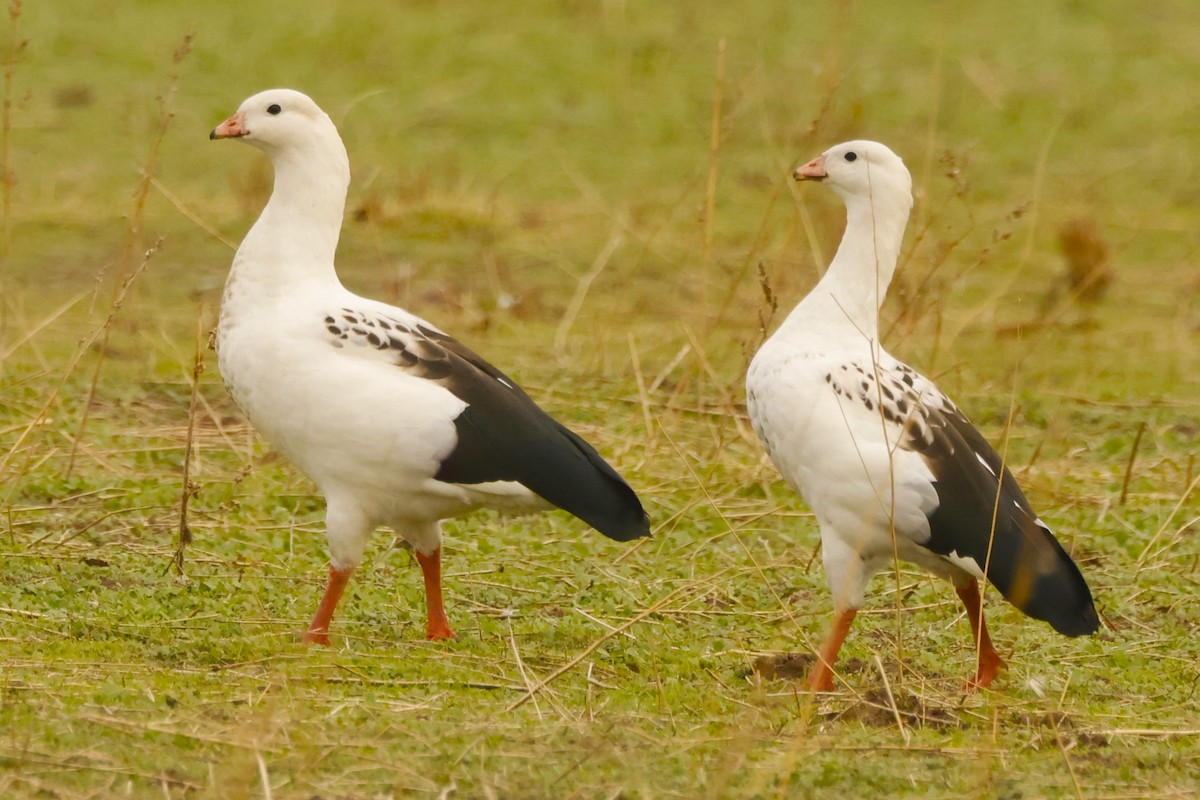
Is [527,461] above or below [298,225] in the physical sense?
below

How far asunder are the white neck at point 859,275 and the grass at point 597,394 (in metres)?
0.71

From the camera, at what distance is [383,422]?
5.12 m

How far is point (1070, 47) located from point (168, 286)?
26.4 feet

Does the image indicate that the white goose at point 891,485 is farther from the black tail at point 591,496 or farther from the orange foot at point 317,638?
the orange foot at point 317,638

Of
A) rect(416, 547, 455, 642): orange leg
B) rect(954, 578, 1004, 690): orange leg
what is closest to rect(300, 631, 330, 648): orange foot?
rect(416, 547, 455, 642): orange leg

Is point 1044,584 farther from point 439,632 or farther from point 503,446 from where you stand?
point 439,632

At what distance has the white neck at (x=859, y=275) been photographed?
5.55 m

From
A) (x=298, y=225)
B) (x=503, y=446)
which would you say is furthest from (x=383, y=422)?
(x=298, y=225)

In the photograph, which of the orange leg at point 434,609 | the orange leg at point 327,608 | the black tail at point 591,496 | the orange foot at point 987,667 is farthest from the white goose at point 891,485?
the orange leg at point 327,608

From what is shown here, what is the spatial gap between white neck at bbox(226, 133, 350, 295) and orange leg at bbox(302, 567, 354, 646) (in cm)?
85

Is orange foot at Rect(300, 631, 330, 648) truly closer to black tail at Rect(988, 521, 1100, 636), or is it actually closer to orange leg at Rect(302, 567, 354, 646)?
orange leg at Rect(302, 567, 354, 646)

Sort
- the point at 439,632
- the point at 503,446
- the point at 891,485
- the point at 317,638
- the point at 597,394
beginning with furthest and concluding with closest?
1. the point at 597,394
2. the point at 439,632
3. the point at 503,446
4. the point at 317,638
5. the point at 891,485

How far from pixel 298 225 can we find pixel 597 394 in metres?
2.91

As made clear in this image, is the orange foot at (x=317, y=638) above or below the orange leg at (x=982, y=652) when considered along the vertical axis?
below
